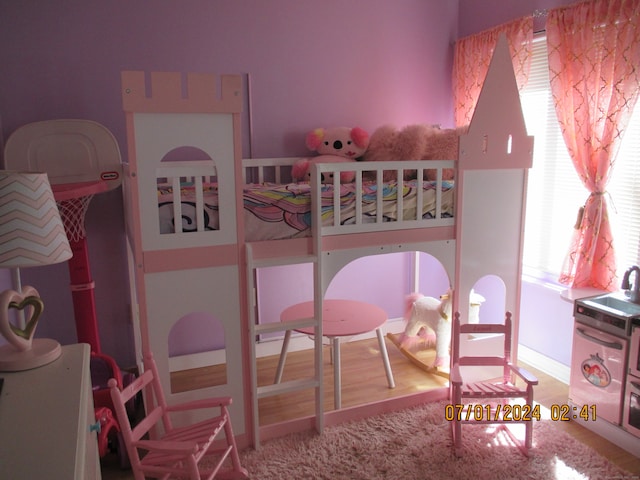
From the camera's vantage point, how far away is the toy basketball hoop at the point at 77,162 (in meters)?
2.38

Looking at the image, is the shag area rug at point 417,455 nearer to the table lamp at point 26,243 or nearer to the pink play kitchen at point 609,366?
the pink play kitchen at point 609,366

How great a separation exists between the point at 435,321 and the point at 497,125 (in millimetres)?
1176

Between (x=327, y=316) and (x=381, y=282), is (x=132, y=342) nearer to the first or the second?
(x=327, y=316)

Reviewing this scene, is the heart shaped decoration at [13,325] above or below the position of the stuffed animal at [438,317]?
above

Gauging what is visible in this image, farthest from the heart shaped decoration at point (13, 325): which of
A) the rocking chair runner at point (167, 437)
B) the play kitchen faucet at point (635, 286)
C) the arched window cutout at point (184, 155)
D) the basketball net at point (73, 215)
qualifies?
the play kitchen faucet at point (635, 286)

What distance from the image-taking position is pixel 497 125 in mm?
2408

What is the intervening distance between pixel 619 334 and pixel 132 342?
8.35ft

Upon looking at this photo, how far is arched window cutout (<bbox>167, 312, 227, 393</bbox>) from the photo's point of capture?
2975mm

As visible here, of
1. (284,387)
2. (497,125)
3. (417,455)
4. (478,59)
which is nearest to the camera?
(417,455)

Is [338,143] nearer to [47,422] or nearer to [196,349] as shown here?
[196,349]

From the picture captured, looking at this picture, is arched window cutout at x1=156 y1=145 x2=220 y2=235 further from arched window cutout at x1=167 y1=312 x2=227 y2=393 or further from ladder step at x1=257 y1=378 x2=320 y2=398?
arched window cutout at x1=167 y1=312 x2=227 y2=393

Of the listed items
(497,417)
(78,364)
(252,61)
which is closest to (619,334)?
(497,417)

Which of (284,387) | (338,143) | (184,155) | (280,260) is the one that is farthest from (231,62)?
(284,387)

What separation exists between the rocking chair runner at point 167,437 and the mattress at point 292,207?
596 mm
